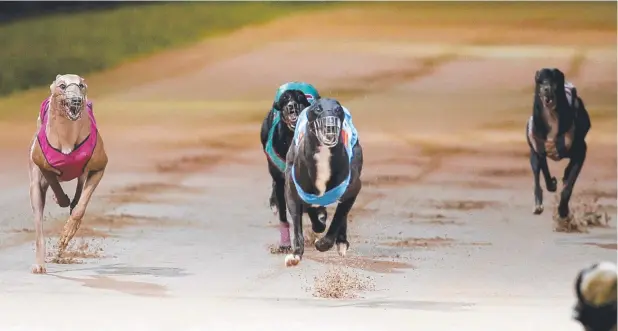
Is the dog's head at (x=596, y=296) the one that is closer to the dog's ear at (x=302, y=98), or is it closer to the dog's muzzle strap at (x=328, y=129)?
the dog's muzzle strap at (x=328, y=129)

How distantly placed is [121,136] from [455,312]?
3.54 metres

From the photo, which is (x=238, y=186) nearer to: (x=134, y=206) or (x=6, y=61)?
(x=134, y=206)

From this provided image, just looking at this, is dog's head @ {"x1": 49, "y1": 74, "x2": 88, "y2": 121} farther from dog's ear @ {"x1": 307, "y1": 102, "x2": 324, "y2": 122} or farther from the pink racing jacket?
dog's ear @ {"x1": 307, "y1": 102, "x2": 324, "y2": 122}

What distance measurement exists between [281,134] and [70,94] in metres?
0.88

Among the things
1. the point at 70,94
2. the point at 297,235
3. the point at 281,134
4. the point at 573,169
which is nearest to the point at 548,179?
the point at 573,169

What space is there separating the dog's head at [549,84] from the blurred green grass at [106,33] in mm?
2187

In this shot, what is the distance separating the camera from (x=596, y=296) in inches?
33.5

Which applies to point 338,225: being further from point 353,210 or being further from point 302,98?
point 353,210

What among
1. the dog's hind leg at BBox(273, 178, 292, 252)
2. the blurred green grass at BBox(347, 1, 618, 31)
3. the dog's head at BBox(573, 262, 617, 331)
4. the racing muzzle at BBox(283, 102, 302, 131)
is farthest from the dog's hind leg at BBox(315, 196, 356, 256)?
the blurred green grass at BBox(347, 1, 618, 31)

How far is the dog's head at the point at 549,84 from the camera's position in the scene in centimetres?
543

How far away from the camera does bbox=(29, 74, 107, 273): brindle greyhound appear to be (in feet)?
13.5

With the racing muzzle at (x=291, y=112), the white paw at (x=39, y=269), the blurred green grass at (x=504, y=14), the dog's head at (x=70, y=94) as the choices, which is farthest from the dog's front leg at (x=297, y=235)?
the blurred green grass at (x=504, y=14)

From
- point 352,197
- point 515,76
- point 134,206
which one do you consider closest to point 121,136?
point 134,206

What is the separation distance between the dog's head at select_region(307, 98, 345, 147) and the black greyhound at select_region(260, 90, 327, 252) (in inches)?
21.0
